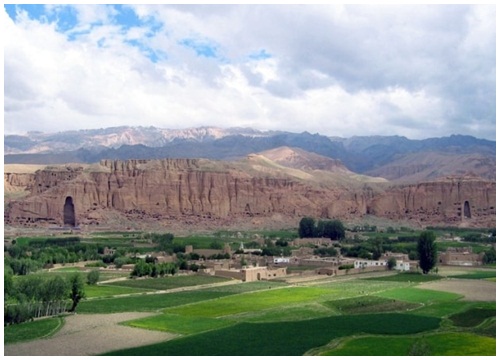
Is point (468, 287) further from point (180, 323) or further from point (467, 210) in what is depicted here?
point (467, 210)

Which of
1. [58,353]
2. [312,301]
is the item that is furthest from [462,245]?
[58,353]

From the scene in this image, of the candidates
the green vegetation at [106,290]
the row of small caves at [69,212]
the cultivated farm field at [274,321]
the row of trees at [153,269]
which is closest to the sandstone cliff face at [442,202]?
the row of small caves at [69,212]

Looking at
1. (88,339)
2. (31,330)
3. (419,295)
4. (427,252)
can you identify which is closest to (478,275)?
(427,252)

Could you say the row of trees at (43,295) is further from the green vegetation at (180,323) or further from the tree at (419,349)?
the tree at (419,349)

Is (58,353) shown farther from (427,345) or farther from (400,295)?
(400,295)

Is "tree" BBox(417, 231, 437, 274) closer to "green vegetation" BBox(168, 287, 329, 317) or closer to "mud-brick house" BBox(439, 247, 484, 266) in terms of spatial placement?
"mud-brick house" BBox(439, 247, 484, 266)
